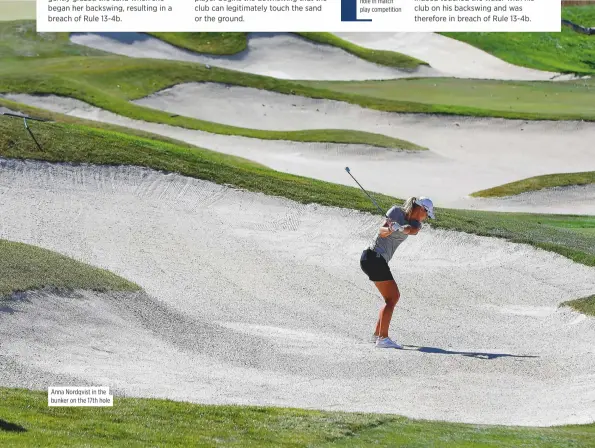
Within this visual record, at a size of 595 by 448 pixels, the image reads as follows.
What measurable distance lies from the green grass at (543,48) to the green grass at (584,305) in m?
60.6

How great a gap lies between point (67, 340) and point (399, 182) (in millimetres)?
28225

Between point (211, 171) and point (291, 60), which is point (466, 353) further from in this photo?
point (291, 60)

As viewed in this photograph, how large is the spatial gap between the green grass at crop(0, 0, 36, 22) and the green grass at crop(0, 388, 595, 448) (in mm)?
64356

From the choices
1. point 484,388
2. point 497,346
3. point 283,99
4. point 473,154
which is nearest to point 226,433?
point 484,388

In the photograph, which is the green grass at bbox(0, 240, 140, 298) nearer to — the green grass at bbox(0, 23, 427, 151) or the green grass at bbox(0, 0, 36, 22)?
the green grass at bbox(0, 23, 427, 151)

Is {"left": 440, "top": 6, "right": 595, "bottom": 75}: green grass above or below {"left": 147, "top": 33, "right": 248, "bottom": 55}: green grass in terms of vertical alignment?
below

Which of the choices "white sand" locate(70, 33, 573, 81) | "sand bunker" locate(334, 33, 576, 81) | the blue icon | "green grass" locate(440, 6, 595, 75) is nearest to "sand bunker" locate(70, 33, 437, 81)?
"white sand" locate(70, 33, 573, 81)

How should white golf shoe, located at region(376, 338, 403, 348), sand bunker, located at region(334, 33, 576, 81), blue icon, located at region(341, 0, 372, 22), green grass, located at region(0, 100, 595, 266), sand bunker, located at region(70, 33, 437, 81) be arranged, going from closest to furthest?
white golf shoe, located at region(376, 338, 403, 348) → green grass, located at region(0, 100, 595, 266) → blue icon, located at region(341, 0, 372, 22) → sand bunker, located at region(70, 33, 437, 81) → sand bunker, located at region(334, 33, 576, 81)

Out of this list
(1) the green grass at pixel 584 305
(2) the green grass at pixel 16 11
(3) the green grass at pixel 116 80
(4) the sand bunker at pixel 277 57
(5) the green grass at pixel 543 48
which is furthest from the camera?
(5) the green grass at pixel 543 48

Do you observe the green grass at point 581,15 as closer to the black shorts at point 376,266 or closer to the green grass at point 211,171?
the green grass at point 211,171

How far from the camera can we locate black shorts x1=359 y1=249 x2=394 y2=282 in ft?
70.4

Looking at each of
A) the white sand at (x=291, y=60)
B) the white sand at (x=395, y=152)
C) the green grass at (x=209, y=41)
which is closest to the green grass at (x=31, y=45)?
the white sand at (x=291, y=60)

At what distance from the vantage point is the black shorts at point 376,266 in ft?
70.4

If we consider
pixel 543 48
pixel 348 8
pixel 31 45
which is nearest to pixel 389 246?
pixel 348 8
